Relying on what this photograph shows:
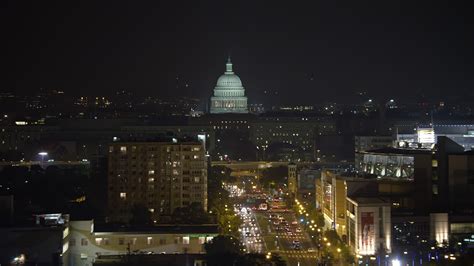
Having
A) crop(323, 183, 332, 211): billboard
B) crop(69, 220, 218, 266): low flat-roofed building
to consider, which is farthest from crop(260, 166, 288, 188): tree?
crop(69, 220, 218, 266): low flat-roofed building

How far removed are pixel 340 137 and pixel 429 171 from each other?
32.5 metres

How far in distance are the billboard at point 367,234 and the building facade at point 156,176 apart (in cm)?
784

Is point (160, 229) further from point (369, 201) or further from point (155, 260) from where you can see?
point (369, 201)

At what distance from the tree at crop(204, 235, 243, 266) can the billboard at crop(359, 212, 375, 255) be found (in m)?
3.03

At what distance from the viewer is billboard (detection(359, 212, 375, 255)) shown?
2572 cm

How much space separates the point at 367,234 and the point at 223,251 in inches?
183

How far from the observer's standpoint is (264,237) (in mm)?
29281

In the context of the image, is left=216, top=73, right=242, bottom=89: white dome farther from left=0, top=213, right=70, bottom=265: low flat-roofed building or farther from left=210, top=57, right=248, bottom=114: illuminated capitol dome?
left=0, top=213, right=70, bottom=265: low flat-roofed building

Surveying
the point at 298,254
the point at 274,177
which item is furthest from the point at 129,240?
the point at 274,177

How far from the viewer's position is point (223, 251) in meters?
22.9

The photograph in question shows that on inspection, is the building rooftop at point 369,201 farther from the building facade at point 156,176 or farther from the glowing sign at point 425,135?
the glowing sign at point 425,135

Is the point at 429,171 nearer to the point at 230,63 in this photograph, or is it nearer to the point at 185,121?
the point at 185,121

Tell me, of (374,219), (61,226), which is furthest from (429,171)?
(61,226)

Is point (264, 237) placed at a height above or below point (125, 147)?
below
